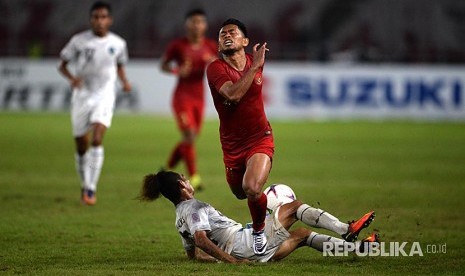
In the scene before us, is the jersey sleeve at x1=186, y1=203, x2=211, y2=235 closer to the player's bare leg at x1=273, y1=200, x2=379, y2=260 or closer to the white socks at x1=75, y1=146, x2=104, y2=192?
the player's bare leg at x1=273, y1=200, x2=379, y2=260

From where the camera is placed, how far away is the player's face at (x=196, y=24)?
52.7 ft

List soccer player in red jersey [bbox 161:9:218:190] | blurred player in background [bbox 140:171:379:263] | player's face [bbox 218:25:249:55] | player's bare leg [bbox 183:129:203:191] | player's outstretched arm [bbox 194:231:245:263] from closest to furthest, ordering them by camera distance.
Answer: player's outstretched arm [bbox 194:231:245:263] → blurred player in background [bbox 140:171:379:263] → player's face [bbox 218:25:249:55] → player's bare leg [bbox 183:129:203:191] → soccer player in red jersey [bbox 161:9:218:190]

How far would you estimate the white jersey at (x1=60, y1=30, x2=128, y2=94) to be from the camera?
13.9 meters

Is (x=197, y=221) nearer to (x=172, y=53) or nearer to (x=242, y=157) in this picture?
(x=242, y=157)

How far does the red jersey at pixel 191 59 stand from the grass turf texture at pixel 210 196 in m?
1.60

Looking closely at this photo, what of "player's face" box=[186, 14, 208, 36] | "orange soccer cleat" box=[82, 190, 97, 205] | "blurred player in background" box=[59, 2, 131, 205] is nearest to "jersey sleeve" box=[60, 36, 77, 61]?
"blurred player in background" box=[59, 2, 131, 205]

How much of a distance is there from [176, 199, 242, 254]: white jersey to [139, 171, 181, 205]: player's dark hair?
14 cm

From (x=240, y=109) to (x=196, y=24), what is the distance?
7.52m

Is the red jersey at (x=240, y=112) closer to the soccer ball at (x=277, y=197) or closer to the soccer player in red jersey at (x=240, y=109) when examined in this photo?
the soccer player in red jersey at (x=240, y=109)

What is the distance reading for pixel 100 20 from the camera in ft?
45.1

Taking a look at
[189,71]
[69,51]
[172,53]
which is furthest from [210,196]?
[172,53]

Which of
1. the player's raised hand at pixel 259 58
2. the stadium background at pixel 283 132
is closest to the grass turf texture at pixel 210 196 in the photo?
the stadium background at pixel 283 132

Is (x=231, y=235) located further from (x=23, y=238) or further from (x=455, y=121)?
(x=455, y=121)

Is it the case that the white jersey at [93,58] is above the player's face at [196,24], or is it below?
below
